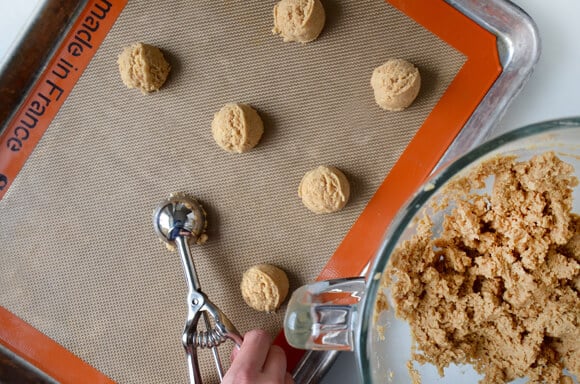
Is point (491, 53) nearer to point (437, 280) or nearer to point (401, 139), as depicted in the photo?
point (401, 139)

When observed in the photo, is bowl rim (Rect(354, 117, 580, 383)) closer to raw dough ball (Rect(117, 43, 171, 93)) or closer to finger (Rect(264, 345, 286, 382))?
finger (Rect(264, 345, 286, 382))

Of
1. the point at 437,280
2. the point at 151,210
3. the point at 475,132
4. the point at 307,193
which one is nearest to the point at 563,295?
the point at 437,280

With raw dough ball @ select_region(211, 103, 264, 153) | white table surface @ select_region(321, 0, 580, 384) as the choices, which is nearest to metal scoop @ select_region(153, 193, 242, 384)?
raw dough ball @ select_region(211, 103, 264, 153)

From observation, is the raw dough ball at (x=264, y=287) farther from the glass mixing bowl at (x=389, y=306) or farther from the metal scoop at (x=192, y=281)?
the glass mixing bowl at (x=389, y=306)

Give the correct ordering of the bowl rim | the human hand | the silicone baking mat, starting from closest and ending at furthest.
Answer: the bowl rim
the human hand
the silicone baking mat

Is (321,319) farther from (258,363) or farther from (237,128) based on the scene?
(237,128)

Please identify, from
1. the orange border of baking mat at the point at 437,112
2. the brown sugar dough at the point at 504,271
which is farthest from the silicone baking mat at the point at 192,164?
the brown sugar dough at the point at 504,271
